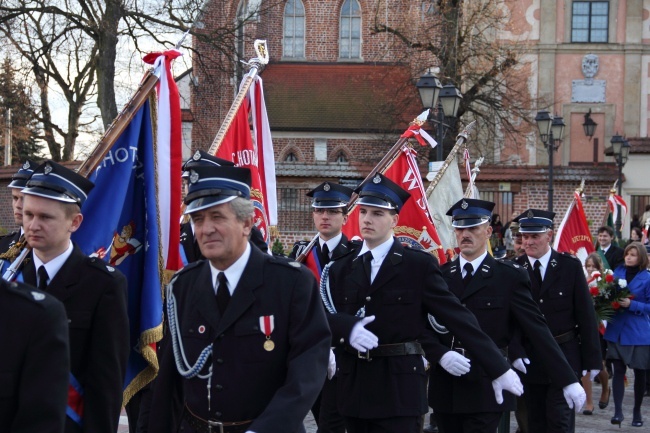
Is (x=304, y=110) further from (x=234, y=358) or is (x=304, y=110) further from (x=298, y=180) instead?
(x=234, y=358)

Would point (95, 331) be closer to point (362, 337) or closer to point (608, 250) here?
point (362, 337)

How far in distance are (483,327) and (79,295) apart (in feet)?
11.5

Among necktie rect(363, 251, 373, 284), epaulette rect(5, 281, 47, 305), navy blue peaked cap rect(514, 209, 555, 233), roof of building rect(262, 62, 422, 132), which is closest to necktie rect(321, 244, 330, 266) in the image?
navy blue peaked cap rect(514, 209, 555, 233)

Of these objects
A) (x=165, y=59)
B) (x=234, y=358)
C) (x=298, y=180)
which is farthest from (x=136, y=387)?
(x=298, y=180)

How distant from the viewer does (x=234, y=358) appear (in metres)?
4.21

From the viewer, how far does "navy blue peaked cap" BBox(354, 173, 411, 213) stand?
21.2 feet

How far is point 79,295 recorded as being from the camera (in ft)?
15.1

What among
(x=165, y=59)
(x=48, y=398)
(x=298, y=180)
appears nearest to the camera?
(x=48, y=398)

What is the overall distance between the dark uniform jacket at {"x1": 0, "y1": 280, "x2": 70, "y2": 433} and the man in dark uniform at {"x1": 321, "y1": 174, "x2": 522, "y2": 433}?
2650 mm

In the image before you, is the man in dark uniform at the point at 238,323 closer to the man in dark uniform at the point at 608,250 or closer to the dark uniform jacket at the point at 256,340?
the dark uniform jacket at the point at 256,340

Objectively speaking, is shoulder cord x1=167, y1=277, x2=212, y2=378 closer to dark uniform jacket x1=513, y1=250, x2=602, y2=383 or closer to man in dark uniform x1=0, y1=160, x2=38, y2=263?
man in dark uniform x1=0, y1=160, x2=38, y2=263

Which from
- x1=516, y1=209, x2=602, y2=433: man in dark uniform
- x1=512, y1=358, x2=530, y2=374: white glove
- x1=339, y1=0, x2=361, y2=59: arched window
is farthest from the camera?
x1=339, y1=0, x2=361, y2=59: arched window

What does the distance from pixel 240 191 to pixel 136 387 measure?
1.85m

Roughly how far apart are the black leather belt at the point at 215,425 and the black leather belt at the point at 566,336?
5.02 meters
